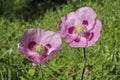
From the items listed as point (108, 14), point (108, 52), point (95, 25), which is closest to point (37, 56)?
point (95, 25)

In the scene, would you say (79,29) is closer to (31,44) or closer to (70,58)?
(31,44)

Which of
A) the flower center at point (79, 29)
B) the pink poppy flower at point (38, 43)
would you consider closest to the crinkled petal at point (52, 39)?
the pink poppy flower at point (38, 43)

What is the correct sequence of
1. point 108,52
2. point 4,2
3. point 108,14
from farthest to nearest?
point 4,2, point 108,14, point 108,52

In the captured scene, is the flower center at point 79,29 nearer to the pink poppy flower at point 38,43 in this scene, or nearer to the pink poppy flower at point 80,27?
the pink poppy flower at point 80,27

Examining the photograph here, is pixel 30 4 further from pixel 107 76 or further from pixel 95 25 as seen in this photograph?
pixel 95 25

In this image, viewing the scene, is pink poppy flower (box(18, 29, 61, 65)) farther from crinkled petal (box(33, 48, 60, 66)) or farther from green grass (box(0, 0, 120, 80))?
green grass (box(0, 0, 120, 80))
